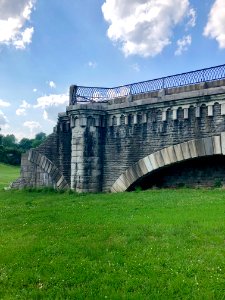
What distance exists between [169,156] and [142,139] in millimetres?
1554

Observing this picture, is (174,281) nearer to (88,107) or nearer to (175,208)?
(175,208)

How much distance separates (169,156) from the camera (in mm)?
13648

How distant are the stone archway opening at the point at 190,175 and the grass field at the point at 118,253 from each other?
317 centimetres

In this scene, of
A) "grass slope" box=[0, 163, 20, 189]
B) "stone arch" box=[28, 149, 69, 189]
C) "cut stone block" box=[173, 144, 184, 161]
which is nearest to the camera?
"cut stone block" box=[173, 144, 184, 161]

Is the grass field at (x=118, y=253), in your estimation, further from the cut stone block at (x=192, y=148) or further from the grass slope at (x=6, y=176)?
the grass slope at (x=6, y=176)

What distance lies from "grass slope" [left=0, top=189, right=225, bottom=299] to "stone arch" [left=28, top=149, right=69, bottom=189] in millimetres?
7202

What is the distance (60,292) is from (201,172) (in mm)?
9635

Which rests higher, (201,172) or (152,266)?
(201,172)

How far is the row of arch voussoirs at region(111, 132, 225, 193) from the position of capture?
12.5 m

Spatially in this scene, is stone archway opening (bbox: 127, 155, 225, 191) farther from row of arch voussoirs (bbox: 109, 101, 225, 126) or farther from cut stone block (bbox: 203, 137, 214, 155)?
row of arch voussoirs (bbox: 109, 101, 225, 126)

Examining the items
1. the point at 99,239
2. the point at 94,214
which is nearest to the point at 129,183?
the point at 94,214

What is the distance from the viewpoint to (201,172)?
13875 millimetres

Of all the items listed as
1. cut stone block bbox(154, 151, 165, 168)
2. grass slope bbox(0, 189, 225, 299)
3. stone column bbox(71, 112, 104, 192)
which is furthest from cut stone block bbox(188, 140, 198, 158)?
stone column bbox(71, 112, 104, 192)

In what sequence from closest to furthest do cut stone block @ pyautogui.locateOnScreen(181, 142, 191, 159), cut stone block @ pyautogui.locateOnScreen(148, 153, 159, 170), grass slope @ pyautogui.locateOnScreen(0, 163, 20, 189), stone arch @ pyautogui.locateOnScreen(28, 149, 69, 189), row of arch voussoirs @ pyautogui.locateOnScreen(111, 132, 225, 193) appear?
row of arch voussoirs @ pyautogui.locateOnScreen(111, 132, 225, 193)
cut stone block @ pyautogui.locateOnScreen(181, 142, 191, 159)
cut stone block @ pyautogui.locateOnScreen(148, 153, 159, 170)
stone arch @ pyautogui.locateOnScreen(28, 149, 69, 189)
grass slope @ pyautogui.locateOnScreen(0, 163, 20, 189)
